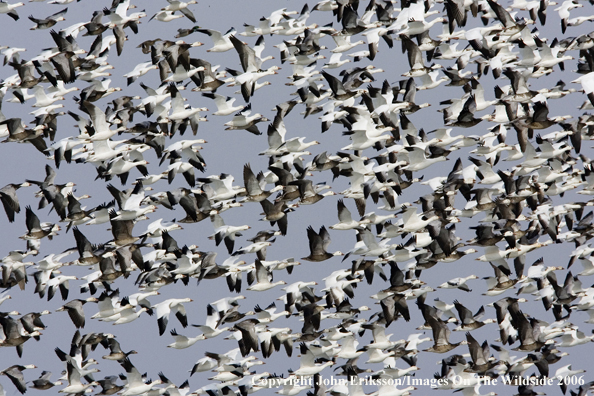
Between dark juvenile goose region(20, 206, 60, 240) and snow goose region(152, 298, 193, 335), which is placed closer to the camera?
dark juvenile goose region(20, 206, 60, 240)

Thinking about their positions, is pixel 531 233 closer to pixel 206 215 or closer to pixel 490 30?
pixel 490 30

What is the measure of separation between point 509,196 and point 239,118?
22.4 ft

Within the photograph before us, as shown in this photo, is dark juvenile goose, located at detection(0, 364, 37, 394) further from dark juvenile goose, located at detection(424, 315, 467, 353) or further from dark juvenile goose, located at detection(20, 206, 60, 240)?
dark juvenile goose, located at detection(424, 315, 467, 353)

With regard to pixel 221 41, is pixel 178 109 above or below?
below

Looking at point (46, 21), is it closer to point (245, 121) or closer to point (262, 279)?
point (245, 121)

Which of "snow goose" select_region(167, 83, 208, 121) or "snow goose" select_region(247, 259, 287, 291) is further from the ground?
"snow goose" select_region(167, 83, 208, 121)

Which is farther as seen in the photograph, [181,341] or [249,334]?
[181,341]

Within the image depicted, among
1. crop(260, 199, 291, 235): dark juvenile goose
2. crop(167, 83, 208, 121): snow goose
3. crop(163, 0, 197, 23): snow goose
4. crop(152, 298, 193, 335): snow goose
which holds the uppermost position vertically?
crop(163, 0, 197, 23): snow goose

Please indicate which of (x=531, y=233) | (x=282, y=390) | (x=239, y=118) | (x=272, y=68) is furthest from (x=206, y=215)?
(x=531, y=233)

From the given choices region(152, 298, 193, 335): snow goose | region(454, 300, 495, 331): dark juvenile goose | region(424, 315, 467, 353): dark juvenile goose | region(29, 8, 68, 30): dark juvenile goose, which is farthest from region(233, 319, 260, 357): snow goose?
region(29, 8, 68, 30): dark juvenile goose

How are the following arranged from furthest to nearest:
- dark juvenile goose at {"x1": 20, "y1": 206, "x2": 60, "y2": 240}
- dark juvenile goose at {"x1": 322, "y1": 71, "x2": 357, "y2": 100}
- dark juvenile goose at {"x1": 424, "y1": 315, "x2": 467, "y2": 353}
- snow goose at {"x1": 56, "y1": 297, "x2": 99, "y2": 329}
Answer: dark juvenile goose at {"x1": 424, "y1": 315, "x2": 467, "y2": 353} → dark juvenile goose at {"x1": 20, "y1": 206, "x2": 60, "y2": 240} → snow goose at {"x1": 56, "y1": 297, "x2": 99, "y2": 329} → dark juvenile goose at {"x1": 322, "y1": 71, "x2": 357, "y2": 100}

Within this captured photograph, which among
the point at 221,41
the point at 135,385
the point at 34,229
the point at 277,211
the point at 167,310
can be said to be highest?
the point at 221,41

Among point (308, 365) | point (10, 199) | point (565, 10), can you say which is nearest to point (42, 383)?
point (10, 199)

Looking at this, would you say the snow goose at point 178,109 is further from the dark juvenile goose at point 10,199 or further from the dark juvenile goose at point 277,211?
the dark juvenile goose at point 10,199
